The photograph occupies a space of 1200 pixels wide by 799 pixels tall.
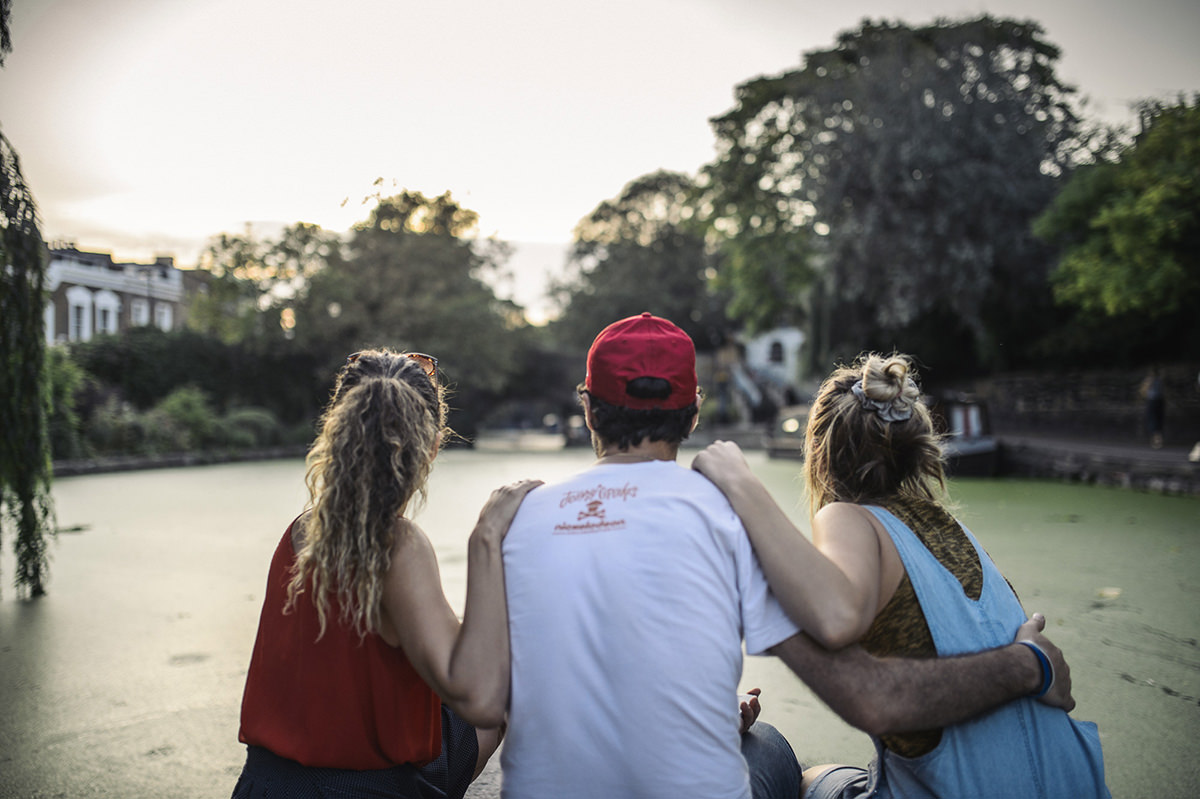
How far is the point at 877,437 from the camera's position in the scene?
65.3 inches

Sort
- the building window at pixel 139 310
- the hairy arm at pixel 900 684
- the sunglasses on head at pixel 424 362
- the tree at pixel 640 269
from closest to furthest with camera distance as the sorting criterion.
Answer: the hairy arm at pixel 900 684 < the sunglasses on head at pixel 424 362 < the tree at pixel 640 269 < the building window at pixel 139 310

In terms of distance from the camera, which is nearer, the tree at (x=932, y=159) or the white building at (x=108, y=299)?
the tree at (x=932, y=159)

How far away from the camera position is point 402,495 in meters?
1.55

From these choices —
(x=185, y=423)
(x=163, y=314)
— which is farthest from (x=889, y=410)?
(x=163, y=314)

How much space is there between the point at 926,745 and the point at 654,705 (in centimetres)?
53

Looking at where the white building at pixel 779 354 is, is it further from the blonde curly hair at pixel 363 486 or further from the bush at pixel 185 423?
the blonde curly hair at pixel 363 486

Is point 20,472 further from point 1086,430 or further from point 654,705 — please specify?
point 1086,430

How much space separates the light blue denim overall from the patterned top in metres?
0.01

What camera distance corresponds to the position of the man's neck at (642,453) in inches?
58.9

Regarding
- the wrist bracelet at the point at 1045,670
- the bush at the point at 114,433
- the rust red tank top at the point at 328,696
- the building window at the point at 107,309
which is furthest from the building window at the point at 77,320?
the wrist bracelet at the point at 1045,670

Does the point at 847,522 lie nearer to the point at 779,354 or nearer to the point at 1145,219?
the point at 1145,219

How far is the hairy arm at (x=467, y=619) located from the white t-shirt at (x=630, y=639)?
0.04 m

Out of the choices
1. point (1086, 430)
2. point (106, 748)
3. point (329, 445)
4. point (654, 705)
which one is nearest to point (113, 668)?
point (106, 748)

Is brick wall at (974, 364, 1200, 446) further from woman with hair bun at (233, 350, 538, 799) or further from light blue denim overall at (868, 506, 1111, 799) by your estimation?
woman with hair bun at (233, 350, 538, 799)
